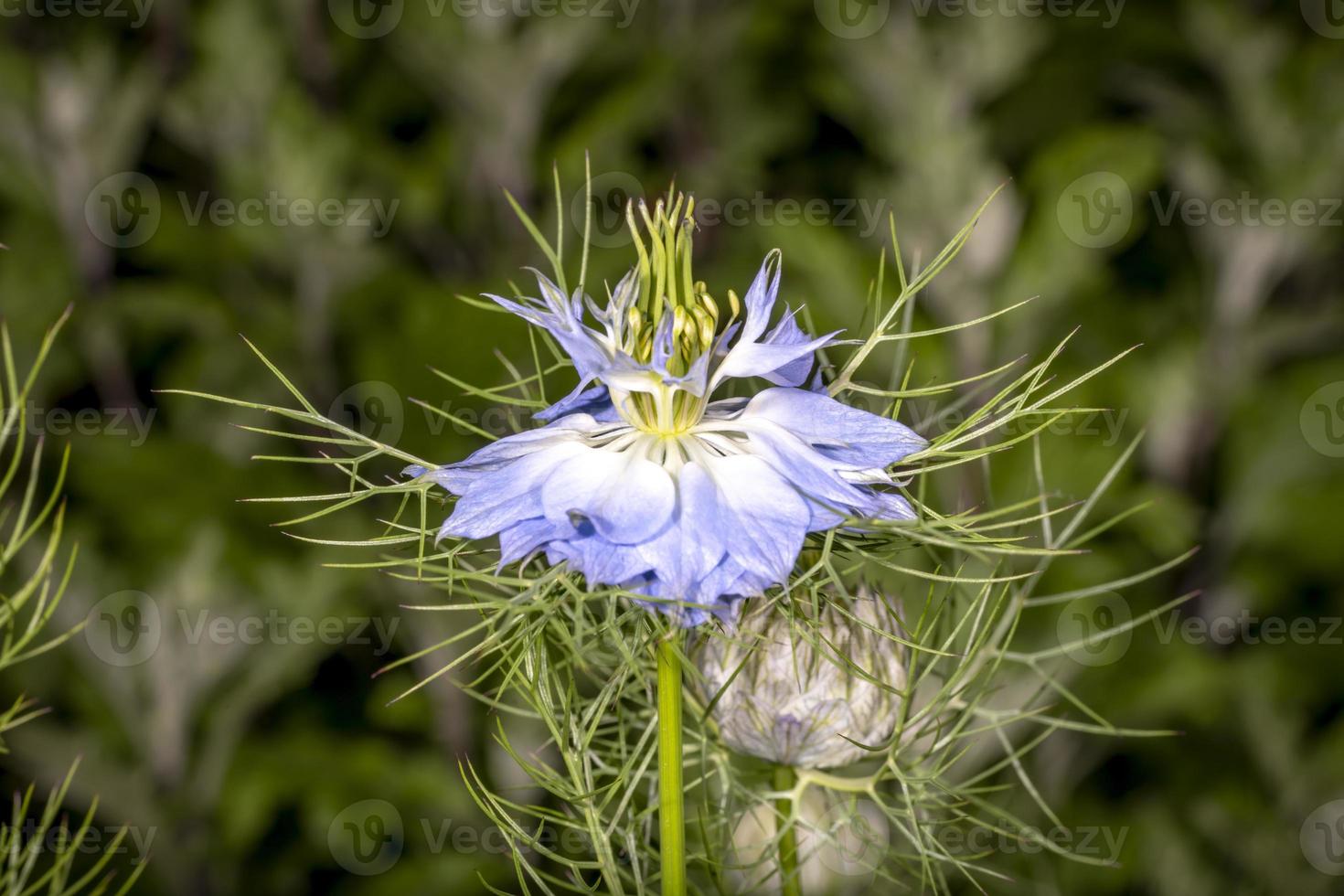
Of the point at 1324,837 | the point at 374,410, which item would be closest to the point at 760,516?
the point at 374,410

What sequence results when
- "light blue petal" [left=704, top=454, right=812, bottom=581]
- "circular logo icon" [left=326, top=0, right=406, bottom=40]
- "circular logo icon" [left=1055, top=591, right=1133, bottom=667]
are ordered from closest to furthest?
"light blue petal" [left=704, top=454, right=812, bottom=581] → "circular logo icon" [left=1055, top=591, right=1133, bottom=667] → "circular logo icon" [left=326, top=0, right=406, bottom=40]

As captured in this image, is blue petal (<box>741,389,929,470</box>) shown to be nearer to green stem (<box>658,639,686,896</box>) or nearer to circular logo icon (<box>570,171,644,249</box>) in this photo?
green stem (<box>658,639,686,896</box>)

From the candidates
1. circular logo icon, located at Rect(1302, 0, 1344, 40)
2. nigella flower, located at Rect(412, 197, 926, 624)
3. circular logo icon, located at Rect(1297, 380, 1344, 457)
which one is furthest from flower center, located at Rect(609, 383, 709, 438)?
circular logo icon, located at Rect(1302, 0, 1344, 40)

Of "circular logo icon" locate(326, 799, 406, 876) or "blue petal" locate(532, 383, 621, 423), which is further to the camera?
"circular logo icon" locate(326, 799, 406, 876)

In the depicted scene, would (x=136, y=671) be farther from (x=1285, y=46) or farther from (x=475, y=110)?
(x=1285, y=46)

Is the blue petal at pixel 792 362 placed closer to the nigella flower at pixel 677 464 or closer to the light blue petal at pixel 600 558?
the nigella flower at pixel 677 464

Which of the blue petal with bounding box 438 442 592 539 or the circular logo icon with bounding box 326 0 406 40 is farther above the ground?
the circular logo icon with bounding box 326 0 406 40

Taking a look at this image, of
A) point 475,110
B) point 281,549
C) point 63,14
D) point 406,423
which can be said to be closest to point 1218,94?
point 475,110
